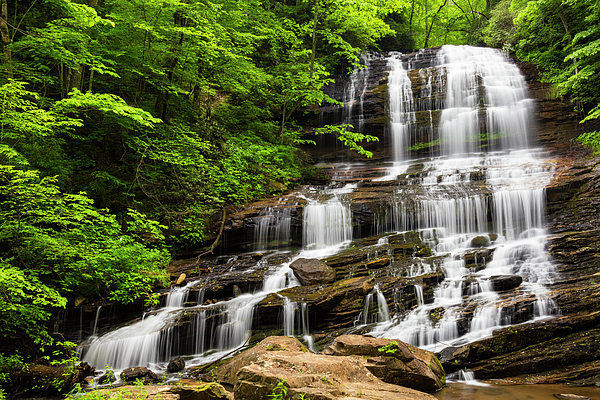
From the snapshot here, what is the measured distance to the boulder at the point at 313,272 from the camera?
8.81m

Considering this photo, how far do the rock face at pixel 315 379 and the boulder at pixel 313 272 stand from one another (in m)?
3.34

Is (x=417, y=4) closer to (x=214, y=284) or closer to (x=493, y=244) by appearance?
(x=493, y=244)

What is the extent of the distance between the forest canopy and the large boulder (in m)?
5.22

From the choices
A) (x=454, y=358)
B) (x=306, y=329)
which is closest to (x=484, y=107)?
(x=454, y=358)

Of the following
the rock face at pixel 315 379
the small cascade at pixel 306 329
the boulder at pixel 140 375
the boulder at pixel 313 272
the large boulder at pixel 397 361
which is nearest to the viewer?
the rock face at pixel 315 379

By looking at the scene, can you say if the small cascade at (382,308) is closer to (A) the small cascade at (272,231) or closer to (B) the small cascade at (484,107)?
(A) the small cascade at (272,231)

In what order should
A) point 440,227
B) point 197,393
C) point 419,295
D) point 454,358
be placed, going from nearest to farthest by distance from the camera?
point 197,393 < point 454,358 < point 419,295 < point 440,227

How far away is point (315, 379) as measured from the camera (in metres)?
4.12

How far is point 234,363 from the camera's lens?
20.6ft

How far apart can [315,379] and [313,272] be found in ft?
15.9

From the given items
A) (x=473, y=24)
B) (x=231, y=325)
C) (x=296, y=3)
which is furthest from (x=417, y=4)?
(x=231, y=325)

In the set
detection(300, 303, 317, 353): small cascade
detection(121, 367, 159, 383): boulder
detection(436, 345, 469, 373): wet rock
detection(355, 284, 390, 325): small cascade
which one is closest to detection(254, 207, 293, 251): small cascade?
detection(300, 303, 317, 353): small cascade

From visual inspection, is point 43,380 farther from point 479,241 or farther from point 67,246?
point 479,241

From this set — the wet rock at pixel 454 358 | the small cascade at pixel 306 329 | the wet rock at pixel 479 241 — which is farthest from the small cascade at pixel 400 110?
the wet rock at pixel 454 358
